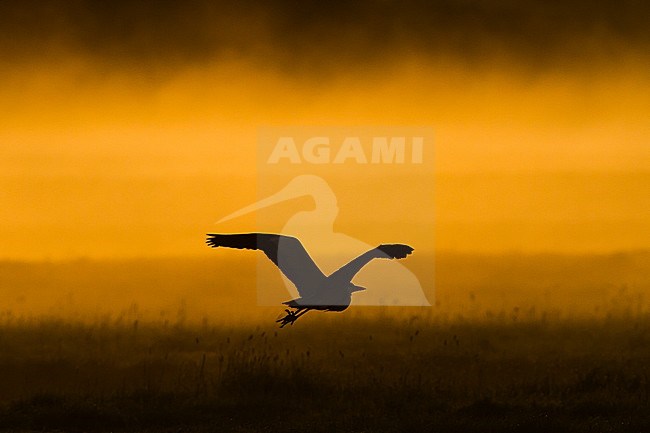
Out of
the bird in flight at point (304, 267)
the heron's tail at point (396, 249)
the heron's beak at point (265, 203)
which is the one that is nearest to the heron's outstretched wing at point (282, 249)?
the bird in flight at point (304, 267)

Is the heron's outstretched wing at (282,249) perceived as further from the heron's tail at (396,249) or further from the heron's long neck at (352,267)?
the heron's tail at (396,249)

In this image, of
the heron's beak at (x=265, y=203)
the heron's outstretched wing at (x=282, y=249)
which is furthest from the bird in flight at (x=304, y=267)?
the heron's beak at (x=265, y=203)

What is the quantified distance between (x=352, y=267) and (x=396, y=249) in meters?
0.25

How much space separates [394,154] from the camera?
6.43m

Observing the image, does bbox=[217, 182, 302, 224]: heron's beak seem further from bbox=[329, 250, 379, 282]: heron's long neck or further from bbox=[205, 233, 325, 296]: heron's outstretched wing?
bbox=[329, 250, 379, 282]: heron's long neck

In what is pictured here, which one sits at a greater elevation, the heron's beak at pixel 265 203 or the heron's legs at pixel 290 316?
the heron's beak at pixel 265 203

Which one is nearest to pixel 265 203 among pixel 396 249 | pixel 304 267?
pixel 304 267

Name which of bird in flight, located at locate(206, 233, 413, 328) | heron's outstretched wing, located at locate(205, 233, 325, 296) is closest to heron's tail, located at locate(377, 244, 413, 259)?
bird in flight, located at locate(206, 233, 413, 328)

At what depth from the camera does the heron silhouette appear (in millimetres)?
6402

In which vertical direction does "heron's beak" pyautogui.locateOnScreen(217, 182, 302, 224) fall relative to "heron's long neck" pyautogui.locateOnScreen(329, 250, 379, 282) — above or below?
above

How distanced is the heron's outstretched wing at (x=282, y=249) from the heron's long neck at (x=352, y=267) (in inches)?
3.6

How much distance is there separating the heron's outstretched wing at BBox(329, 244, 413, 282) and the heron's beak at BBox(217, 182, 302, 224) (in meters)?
0.47

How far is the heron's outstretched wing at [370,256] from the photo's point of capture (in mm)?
6383

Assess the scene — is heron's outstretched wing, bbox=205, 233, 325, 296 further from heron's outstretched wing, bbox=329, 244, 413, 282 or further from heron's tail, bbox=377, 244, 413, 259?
heron's tail, bbox=377, 244, 413, 259
